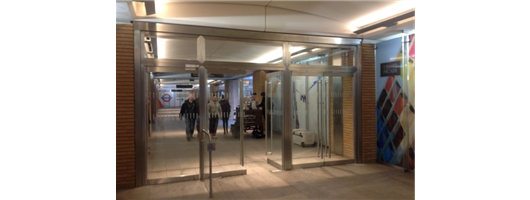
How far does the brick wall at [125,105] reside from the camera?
4977 mm

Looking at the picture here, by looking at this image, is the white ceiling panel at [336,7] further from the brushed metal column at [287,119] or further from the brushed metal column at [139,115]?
the brushed metal column at [139,115]

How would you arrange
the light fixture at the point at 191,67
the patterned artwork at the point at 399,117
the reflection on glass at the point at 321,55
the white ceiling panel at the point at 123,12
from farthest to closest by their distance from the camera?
the reflection on glass at the point at 321,55 → the patterned artwork at the point at 399,117 → the light fixture at the point at 191,67 → the white ceiling panel at the point at 123,12

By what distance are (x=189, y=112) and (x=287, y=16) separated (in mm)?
2539

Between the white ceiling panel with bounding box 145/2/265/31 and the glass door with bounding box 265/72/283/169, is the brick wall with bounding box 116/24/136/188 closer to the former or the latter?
the white ceiling panel with bounding box 145/2/265/31

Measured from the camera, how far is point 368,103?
6.79 metres

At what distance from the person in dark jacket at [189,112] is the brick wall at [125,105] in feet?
2.95

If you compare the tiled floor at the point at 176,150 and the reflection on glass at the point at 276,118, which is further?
the reflection on glass at the point at 276,118

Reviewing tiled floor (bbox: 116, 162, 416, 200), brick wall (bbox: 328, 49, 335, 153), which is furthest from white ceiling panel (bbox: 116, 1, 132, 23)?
brick wall (bbox: 328, 49, 335, 153)

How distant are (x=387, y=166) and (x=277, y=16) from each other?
12.4ft

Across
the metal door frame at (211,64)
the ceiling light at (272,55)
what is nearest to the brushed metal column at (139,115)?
the metal door frame at (211,64)

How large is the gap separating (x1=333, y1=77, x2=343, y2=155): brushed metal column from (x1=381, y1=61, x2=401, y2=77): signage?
90 centimetres
